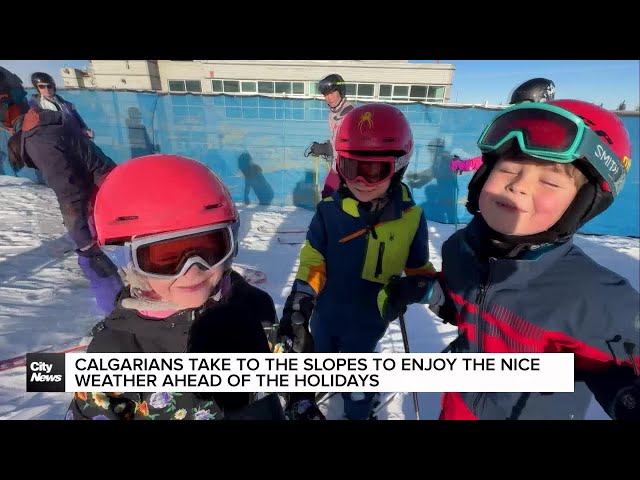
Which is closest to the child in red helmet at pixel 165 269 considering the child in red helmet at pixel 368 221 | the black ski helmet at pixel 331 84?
the child in red helmet at pixel 368 221

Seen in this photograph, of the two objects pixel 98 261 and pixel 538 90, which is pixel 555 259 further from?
pixel 98 261

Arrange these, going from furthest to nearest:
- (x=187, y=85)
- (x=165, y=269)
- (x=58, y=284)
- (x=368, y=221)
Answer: (x=187, y=85)
(x=58, y=284)
(x=368, y=221)
(x=165, y=269)

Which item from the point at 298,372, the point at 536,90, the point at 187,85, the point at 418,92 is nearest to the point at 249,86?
the point at 187,85

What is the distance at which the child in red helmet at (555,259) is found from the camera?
1.19 metres

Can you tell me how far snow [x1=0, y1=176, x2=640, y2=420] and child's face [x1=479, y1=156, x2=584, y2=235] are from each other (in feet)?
6.42

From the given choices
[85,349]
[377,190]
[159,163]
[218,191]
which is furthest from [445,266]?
[85,349]

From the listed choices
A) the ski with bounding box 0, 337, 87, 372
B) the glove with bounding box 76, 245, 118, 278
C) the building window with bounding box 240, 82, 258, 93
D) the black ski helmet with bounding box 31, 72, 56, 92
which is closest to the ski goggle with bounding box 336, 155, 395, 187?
the ski with bounding box 0, 337, 87, 372

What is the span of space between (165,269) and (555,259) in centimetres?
170

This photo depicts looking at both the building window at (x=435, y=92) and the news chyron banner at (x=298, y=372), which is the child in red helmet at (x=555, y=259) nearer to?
the news chyron banner at (x=298, y=372)

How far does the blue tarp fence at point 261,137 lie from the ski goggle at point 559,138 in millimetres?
6493

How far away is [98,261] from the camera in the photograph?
3627 millimetres

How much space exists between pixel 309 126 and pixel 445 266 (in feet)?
23.0
